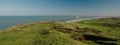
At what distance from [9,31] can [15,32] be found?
161 cm

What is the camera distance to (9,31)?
38656 millimetres

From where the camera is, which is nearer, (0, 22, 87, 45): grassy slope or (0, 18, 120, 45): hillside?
(0, 22, 87, 45): grassy slope

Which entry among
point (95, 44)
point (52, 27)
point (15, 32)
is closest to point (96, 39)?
point (95, 44)

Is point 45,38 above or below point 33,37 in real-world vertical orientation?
below

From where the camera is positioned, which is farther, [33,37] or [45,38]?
[33,37]

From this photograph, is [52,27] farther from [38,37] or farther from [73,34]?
[38,37]

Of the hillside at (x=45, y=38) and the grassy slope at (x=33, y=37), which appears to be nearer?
the grassy slope at (x=33, y=37)

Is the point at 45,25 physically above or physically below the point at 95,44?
above

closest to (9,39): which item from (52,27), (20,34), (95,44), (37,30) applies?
(20,34)

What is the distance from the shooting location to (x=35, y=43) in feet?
107

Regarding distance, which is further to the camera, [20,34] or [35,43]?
[20,34]

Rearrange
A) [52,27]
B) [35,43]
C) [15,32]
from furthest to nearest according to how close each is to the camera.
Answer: [52,27] → [15,32] → [35,43]

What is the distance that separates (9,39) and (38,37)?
4.90 m

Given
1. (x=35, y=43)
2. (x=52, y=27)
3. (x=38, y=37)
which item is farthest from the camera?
(x=52, y=27)
